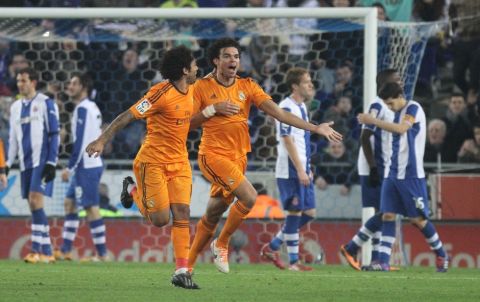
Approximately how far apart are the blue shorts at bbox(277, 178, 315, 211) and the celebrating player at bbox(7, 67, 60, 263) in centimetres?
255

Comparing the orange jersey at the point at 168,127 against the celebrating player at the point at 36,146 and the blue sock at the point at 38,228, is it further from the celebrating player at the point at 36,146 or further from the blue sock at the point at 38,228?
the blue sock at the point at 38,228

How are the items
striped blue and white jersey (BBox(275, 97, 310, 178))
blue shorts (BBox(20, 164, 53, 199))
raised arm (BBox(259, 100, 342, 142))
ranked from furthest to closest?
blue shorts (BBox(20, 164, 53, 199)), striped blue and white jersey (BBox(275, 97, 310, 178)), raised arm (BBox(259, 100, 342, 142))

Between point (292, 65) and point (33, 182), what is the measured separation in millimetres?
4296

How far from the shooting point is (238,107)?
36.4 feet

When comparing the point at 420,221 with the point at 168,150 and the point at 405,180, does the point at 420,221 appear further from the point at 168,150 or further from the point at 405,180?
the point at 168,150

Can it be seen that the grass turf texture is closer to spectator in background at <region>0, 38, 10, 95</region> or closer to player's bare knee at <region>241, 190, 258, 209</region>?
player's bare knee at <region>241, 190, 258, 209</region>

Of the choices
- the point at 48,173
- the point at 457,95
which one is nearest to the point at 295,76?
the point at 48,173

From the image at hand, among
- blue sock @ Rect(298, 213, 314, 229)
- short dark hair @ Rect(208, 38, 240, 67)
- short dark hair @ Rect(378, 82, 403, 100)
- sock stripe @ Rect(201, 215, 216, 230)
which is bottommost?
blue sock @ Rect(298, 213, 314, 229)

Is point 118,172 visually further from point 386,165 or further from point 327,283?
point 327,283

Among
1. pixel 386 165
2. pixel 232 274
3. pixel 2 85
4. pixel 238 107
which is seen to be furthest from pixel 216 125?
pixel 2 85

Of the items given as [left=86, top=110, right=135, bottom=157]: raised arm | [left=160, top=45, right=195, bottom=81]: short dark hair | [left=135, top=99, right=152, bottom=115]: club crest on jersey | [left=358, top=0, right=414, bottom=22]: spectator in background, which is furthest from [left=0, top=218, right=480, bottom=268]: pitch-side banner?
[left=86, top=110, right=135, bottom=157]: raised arm

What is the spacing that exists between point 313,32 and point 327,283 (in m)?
6.02

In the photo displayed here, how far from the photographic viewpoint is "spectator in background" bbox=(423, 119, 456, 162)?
658 inches

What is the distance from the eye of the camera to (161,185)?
10164 mm
